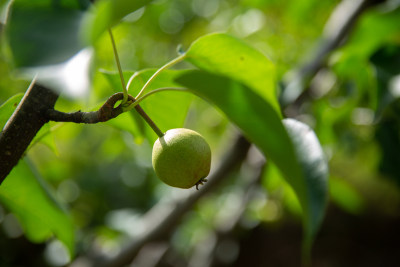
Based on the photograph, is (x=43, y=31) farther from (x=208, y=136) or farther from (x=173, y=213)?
(x=208, y=136)

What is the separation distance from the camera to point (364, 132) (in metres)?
1.85

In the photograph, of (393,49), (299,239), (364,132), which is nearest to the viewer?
(393,49)

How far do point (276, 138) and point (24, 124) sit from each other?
0.32 metres

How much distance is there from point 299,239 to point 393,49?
2.56m

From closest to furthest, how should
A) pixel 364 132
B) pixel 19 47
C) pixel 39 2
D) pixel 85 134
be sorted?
pixel 19 47 → pixel 39 2 → pixel 364 132 → pixel 85 134

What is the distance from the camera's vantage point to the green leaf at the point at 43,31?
0.36m

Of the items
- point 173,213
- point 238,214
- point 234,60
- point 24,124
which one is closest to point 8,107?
point 24,124

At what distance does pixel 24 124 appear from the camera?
1.68 feet

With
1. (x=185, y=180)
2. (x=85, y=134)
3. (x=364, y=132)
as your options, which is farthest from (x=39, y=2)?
(x=85, y=134)

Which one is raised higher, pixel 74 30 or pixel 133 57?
pixel 74 30

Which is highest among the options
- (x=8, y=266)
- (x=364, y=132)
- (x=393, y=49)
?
(x=393, y=49)

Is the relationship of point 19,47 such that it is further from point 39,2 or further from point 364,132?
point 364,132

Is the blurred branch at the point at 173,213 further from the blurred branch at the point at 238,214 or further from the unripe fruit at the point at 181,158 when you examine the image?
the unripe fruit at the point at 181,158

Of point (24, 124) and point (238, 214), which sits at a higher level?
point (24, 124)
